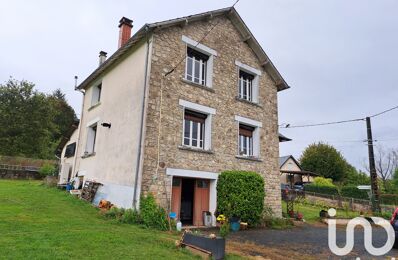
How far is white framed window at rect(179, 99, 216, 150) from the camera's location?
11.8m

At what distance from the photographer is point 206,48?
12898 millimetres

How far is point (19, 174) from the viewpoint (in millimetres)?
24828

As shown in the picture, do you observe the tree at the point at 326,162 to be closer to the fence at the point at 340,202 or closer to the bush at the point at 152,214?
the fence at the point at 340,202

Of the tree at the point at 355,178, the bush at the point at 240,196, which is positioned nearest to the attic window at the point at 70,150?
the bush at the point at 240,196

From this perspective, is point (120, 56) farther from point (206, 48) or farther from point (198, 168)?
point (198, 168)

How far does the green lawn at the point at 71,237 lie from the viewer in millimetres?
5707

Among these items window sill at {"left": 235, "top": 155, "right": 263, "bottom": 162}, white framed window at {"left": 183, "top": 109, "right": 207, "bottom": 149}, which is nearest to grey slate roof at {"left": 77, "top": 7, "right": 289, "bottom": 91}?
white framed window at {"left": 183, "top": 109, "right": 207, "bottom": 149}

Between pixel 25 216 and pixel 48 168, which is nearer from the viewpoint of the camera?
pixel 25 216

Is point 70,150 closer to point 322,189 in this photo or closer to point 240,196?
point 240,196

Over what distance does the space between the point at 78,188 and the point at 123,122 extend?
5.17 meters

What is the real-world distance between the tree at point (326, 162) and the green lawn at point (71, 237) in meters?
33.5

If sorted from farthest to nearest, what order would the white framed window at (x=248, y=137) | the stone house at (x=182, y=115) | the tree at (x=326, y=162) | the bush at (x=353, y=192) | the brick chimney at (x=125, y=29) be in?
1. the tree at (x=326, y=162)
2. the bush at (x=353, y=192)
3. the brick chimney at (x=125, y=29)
4. the white framed window at (x=248, y=137)
5. the stone house at (x=182, y=115)

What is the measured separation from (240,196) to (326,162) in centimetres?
3016

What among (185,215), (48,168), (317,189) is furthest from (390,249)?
(48,168)
